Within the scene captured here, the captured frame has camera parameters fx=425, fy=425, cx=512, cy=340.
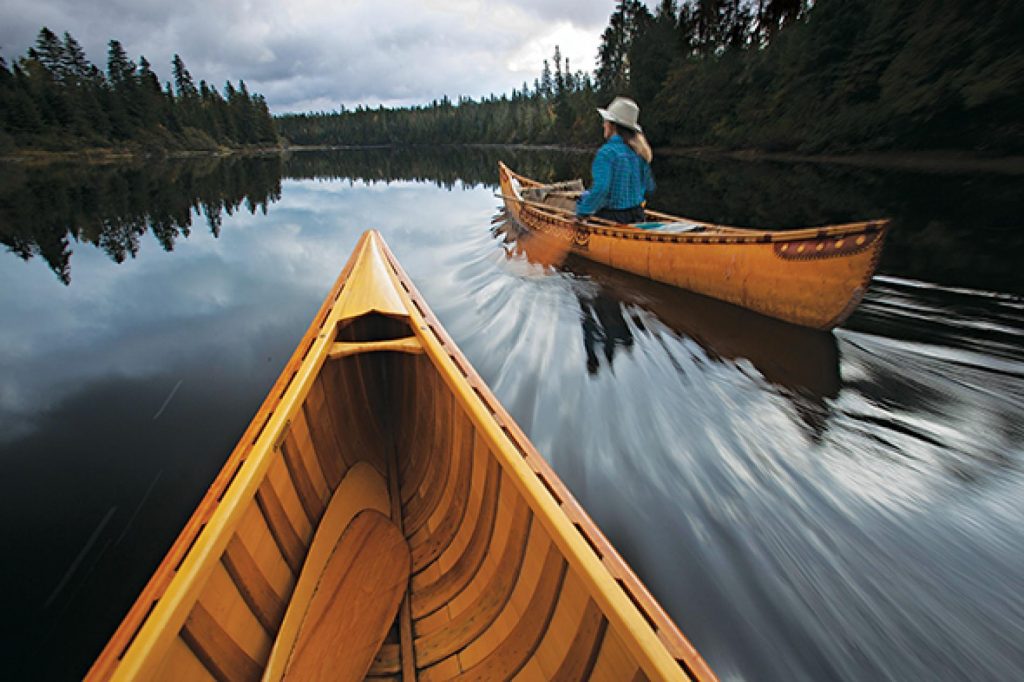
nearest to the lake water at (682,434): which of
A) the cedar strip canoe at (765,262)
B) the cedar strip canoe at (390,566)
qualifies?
the cedar strip canoe at (765,262)

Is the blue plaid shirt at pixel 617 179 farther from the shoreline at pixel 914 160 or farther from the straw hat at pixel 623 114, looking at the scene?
the shoreline at pixel 914 160

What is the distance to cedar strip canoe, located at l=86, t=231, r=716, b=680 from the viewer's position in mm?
1422

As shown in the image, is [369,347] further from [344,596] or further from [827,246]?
[827,246]

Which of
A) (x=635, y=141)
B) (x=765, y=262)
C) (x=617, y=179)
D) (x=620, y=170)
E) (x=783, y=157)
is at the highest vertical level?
(x=635, y=141)

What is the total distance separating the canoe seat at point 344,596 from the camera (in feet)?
6.23

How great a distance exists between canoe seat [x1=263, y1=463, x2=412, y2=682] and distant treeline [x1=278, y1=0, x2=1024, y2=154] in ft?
96.3

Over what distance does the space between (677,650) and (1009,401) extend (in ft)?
17.4

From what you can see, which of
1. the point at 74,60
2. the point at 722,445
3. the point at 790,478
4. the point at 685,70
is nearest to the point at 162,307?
the point at 722,445

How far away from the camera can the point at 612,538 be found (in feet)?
10.3

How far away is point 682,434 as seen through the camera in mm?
4148

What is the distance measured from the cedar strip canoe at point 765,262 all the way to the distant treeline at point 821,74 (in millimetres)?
23365

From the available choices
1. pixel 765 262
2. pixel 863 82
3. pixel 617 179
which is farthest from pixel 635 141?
pixel 863 82

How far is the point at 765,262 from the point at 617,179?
11.0ft

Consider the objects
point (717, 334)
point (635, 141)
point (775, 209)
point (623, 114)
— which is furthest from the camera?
point (775, 209)
